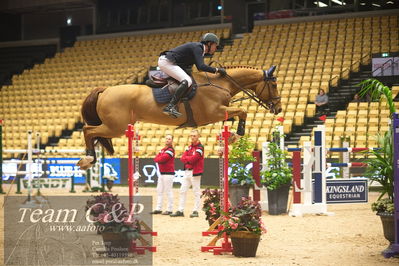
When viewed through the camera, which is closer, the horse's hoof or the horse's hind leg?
the horse's hoof

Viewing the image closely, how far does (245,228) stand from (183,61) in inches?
78.2

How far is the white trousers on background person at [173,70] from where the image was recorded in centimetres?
649

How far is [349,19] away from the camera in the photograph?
1897 centimetres

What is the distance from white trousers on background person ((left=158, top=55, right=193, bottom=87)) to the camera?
6.49 metres

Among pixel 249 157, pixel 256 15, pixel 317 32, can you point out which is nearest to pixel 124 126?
pixel 249 157

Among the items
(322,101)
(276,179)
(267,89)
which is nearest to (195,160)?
(276,179)

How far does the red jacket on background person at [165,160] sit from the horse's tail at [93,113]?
265cm

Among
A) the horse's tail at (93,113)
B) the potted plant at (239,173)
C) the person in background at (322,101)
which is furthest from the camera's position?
the person in background at (322,101)

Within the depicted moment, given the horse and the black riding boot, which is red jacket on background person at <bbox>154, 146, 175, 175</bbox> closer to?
the horse

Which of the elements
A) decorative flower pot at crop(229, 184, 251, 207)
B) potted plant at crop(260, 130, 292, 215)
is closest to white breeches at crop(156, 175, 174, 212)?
decorative flower pot at crop(229, 184, 251, 207)

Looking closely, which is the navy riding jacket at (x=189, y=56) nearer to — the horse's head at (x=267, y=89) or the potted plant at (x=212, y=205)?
the horse's head at (x=267, y=89)

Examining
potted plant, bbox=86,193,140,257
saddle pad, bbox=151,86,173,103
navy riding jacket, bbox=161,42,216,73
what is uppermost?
navy riding jacket, bbox=161,42,216,73

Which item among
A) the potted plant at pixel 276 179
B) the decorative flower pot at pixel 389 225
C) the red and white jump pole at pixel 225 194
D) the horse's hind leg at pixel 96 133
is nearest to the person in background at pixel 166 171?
the potted plant at pixel 276 179

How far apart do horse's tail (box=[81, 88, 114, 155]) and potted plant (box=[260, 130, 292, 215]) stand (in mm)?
3496
